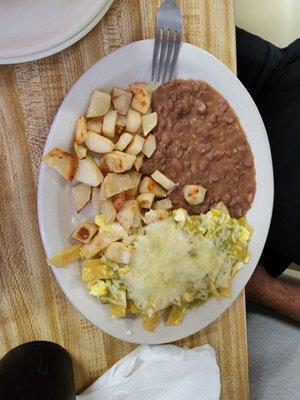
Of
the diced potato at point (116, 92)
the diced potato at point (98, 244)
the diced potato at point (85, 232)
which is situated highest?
the diced potato at point (116, 92)

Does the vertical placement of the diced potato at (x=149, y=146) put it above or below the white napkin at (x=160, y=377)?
above

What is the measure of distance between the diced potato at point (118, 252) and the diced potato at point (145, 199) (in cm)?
10

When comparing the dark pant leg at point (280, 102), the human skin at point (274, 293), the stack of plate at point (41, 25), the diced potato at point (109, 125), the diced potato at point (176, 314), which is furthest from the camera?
the human skin at point (274, 293)

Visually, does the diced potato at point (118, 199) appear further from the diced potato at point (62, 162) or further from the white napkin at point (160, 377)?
the white napkin at point (160, 377)

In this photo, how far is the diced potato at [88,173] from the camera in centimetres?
115

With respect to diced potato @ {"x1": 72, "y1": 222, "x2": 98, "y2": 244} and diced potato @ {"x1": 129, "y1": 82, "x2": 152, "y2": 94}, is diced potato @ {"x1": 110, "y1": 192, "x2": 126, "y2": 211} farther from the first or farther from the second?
diced potato @ {"x1": 129, "y1": 82, "x2": 152, "y2": 94}

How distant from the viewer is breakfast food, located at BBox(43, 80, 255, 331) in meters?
1.16

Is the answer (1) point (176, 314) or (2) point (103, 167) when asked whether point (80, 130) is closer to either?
(2) point (103, 167)

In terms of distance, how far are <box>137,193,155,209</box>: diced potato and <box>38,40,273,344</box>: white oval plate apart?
166 millimetres

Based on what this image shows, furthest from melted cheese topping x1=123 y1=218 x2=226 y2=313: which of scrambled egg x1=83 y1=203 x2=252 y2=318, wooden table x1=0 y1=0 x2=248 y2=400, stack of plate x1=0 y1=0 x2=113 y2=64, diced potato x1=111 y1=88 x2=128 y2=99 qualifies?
stack of plate x1=0 y1=0 x2=113 y2=64

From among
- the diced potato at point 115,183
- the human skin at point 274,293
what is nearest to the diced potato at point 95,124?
the diced potato at point 115,183

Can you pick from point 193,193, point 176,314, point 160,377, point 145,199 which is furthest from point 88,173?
point 160,377

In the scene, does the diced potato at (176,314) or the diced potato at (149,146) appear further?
the diced potato at (176,314)

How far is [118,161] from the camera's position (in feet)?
3.78
